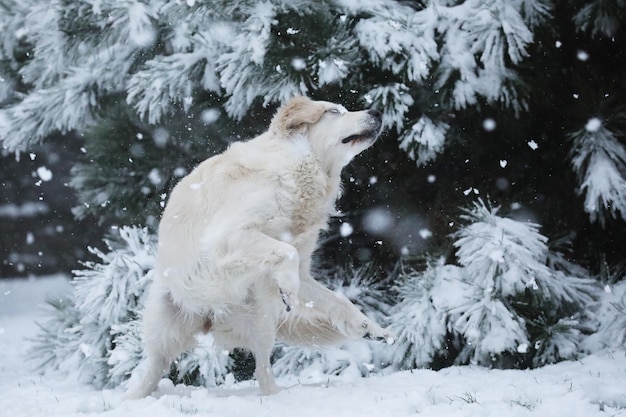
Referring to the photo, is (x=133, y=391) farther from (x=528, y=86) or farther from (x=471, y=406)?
(x=528, y=86)

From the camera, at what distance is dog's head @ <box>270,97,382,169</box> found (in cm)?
394

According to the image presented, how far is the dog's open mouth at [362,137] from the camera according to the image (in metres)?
3.93

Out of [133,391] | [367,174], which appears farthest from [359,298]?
[133,391]

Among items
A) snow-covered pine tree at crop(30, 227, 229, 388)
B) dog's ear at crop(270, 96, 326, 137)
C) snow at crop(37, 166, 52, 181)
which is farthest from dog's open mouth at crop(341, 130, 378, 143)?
snow at crop(37, 166, 52, 181)

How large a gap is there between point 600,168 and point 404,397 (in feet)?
7.96

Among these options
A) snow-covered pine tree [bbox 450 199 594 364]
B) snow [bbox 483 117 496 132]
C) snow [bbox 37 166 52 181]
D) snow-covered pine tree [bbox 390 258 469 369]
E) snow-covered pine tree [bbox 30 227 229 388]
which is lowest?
snow [bbox 37 166 52 181]

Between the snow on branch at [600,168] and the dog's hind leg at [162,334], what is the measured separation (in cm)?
278

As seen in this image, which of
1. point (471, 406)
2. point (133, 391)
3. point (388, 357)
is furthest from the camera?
point (388, 357)

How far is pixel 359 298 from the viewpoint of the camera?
16.9ft

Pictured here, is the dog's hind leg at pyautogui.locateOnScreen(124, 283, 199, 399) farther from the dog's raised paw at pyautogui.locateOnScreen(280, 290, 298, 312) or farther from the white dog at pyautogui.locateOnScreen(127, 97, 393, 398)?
the dog's raised paw at pyautogui.locateOnScreen(280, 290, 298, 312)

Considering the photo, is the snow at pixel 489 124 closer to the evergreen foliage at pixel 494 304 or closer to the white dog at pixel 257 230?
the evergreen foliage at pixel 494 304

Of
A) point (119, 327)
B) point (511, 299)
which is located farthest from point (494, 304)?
point (119, 327)

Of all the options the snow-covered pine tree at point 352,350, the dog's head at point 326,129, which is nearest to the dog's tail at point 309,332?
the snow-covered pine tree at point 352,350

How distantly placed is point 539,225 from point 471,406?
212 cm
